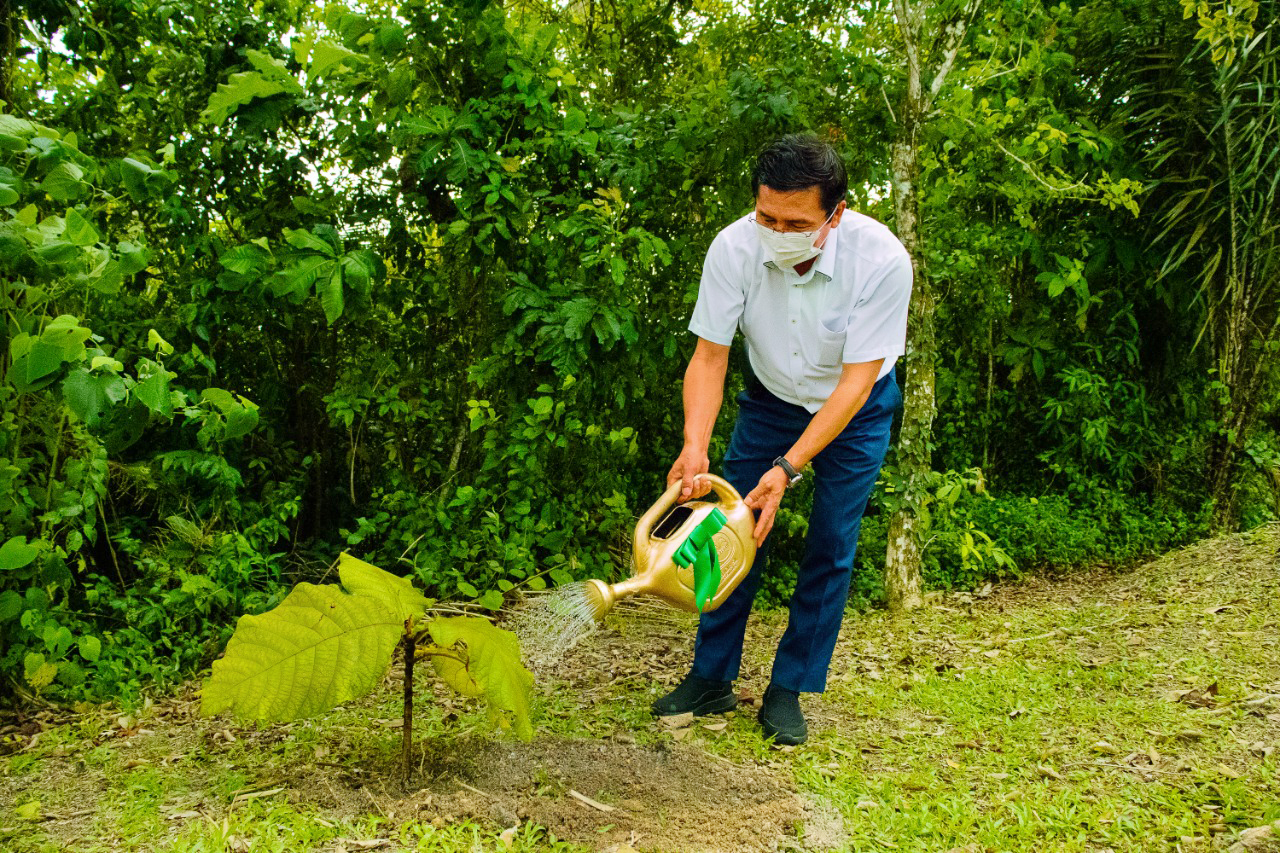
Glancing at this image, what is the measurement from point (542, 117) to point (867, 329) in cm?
157

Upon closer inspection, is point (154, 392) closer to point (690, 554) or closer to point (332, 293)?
point (332, 293)

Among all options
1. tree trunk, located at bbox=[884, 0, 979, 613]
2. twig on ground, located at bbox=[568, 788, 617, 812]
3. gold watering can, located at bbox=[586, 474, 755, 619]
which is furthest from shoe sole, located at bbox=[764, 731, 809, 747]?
tree trunk, located at bbox=[884, 0, 979, 613]

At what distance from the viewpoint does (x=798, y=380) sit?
9.57 ft

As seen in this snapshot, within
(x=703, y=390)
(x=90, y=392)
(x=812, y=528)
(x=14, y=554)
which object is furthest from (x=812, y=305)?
(x=14, y=554)

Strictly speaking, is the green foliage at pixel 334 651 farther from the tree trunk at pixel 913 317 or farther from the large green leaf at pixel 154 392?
the tree trunk at pixel 913 317

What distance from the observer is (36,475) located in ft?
9.84

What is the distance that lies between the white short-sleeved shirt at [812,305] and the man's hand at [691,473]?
1.25 feet

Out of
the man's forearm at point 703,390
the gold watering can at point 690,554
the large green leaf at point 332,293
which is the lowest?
the gold watering can at point 690,554

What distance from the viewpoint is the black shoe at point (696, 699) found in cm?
309

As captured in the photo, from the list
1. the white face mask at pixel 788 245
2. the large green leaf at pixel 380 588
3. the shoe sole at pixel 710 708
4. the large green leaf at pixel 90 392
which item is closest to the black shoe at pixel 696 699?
the shoe sole at pixel 710 708

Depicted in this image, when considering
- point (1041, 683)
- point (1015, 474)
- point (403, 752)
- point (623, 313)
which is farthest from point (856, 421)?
point (1015, 474)

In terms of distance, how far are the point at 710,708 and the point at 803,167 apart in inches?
66.5

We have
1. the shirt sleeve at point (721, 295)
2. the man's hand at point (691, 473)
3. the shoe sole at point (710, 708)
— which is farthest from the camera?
the shoe sole at point (710, 708)

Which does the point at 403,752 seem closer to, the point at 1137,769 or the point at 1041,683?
the point at 1137,769
